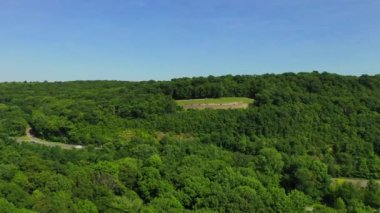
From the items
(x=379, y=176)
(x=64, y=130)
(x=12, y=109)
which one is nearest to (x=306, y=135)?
(x=379, y=176)

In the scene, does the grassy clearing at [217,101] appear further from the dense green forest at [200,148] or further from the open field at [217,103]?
the dense green forest at [200,148]

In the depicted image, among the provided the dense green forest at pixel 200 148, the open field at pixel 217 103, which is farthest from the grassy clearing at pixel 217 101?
the dense green forest at pixel 200 148

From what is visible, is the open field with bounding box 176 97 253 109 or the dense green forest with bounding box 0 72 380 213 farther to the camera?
the open field with bounding box 176 97 253 109

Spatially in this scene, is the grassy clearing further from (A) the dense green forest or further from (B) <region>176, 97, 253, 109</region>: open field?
(A) the dense green forest

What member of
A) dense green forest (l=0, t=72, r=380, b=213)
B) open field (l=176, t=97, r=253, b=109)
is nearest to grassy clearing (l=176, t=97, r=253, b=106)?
open field (l=176, t=97, r=253, b=109)

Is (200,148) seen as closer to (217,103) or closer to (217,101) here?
(217,103)
